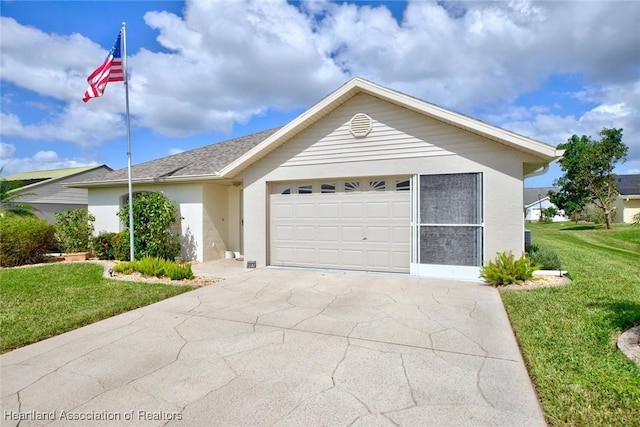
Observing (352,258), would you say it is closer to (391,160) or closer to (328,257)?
(328,257)

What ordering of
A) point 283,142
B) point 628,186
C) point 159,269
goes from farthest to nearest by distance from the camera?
point 628,186 → point 283,142 → point 159,269

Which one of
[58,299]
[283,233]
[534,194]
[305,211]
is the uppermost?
[534,194]

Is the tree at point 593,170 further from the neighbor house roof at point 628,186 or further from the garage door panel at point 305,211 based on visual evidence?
the garage door panel at point 305,211

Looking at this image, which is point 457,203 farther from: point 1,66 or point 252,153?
point 1,66

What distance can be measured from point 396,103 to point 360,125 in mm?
1101

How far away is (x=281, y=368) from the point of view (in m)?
3.68

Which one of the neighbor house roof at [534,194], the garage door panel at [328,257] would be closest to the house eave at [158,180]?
the garage door panel at [328,257]

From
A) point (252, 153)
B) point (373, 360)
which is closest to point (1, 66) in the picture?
point (252, 153)

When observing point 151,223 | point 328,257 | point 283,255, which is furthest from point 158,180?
point 328,257

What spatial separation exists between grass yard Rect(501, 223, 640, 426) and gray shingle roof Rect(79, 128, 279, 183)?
373 inches

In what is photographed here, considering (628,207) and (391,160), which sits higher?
(391,160)

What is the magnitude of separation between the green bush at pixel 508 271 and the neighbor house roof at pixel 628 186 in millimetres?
30028

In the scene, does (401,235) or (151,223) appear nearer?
(401,235)

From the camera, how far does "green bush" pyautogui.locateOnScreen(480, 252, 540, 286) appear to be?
24.1ft
